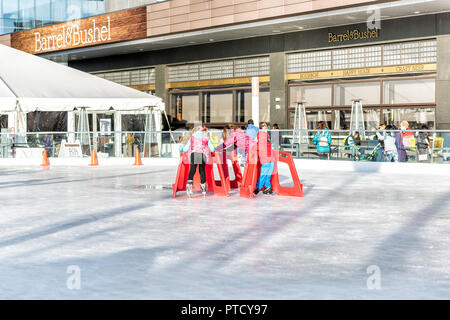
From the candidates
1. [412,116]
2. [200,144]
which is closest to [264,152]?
[200,144]

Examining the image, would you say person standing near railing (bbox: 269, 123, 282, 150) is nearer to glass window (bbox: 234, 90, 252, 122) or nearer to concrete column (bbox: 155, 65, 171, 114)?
glass window (bbox: 234, 90, 252, 122)

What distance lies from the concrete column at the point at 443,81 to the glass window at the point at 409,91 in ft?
1.42

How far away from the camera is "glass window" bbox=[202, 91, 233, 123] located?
96.7ft

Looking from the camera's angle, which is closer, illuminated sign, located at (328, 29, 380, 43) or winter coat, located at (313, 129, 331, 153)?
winter coat, located at (313, 129, 331, 153)

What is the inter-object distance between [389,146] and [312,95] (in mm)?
7805

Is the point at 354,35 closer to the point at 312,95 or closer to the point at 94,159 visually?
the point at 312,95

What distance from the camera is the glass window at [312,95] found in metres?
26.0

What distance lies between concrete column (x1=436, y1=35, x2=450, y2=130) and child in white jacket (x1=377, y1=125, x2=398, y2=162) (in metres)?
4.42

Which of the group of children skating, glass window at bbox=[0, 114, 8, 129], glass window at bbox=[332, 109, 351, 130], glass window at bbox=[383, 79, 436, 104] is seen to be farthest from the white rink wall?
the group of children skating

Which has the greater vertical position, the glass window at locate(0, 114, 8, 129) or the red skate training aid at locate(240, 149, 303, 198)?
the glass window at locate(0, 114, 8, 129)

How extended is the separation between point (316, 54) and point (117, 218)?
18.4 m

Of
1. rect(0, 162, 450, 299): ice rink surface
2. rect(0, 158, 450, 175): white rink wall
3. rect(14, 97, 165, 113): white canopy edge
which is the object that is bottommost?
rect(0, 162, 450, 299): ice rink surface

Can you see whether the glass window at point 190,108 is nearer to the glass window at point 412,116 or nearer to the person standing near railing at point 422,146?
the glass window at point 412,116

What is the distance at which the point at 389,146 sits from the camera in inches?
752
